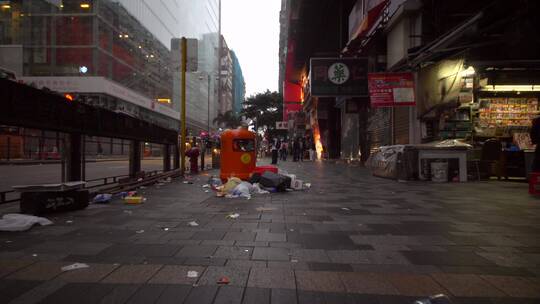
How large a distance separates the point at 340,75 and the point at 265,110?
49.3 metres

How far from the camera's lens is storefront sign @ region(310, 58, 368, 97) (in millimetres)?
18516

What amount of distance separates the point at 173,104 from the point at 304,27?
142 feet

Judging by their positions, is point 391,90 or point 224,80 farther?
point 224,80

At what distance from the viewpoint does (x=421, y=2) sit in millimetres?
13484

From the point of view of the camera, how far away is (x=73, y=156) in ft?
25.7

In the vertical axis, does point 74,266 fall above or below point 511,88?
below

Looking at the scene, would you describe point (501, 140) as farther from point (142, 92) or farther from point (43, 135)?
point (142, 92)

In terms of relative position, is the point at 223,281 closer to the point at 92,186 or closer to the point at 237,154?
the point at 92,186

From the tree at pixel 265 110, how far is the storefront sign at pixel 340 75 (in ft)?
155

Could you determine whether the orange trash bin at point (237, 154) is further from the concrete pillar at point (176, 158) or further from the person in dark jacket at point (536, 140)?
the person in dark jacket at point (536, 140)

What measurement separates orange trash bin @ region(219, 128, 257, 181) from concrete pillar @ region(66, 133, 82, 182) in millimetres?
4020

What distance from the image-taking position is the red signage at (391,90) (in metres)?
13.8

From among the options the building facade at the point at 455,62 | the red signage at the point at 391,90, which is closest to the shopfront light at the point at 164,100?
the building facade at the point at 455,62

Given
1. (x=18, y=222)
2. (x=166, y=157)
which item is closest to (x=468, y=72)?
(x=166, y=157)
